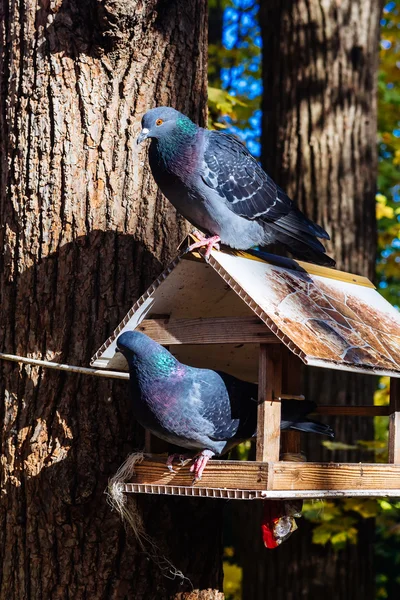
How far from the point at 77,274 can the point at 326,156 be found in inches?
114

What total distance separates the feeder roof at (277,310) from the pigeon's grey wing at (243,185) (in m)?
0.16

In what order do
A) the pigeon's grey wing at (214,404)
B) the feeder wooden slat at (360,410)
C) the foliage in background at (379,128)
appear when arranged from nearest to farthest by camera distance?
the pigeon's grey wing at (214,404) → the feeder wooden slat at (360,410) → the foliage in background at (379,128)

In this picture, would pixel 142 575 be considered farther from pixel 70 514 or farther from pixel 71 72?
pixel 71 72

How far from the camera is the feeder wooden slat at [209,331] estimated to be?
257 cm

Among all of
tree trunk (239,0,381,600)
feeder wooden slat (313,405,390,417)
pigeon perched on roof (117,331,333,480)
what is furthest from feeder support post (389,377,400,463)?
tree trunk (239,0,381,600)

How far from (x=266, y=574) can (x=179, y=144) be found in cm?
336

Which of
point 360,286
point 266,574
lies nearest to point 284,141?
point 360,286

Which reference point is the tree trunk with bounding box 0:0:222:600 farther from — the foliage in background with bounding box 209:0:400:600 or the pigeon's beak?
the foliage in background with bounding box 209:0:400:600

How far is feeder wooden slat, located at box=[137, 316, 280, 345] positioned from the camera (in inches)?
101

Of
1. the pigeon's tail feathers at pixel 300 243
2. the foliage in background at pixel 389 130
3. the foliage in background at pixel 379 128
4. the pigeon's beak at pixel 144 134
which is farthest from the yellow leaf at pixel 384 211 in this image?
the pigeon's beak at pixel 144 134

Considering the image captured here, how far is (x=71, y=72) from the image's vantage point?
320cm

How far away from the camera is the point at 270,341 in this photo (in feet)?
8.35

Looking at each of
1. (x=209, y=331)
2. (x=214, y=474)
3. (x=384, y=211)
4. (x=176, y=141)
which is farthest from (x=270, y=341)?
(x=384, y=211)

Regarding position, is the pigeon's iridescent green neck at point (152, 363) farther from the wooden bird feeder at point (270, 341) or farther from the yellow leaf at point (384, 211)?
the yellow leaf at point (384, 211)
